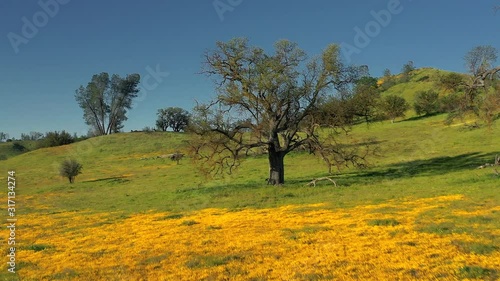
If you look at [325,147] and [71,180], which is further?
[71,180]

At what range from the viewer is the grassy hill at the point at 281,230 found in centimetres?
1123

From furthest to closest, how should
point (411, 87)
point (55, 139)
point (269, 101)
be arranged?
point (411, 87), point (55, 139), point (269, 101)

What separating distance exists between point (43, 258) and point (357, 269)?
1255 cm

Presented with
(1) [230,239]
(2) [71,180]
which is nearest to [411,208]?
(1) [230,239]

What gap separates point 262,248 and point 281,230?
3.15 metres

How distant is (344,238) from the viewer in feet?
47.4

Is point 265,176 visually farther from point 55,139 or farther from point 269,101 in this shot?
point 55,139

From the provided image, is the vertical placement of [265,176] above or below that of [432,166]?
above

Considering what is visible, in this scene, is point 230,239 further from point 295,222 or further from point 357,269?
point 357,269

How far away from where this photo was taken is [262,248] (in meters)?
14.0

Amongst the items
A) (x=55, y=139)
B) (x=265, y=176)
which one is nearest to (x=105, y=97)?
(x=55, y=139)

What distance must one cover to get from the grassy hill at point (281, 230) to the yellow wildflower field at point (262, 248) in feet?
0.19

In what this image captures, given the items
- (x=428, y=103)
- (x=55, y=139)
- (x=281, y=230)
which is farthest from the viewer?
(x=55, y=139)

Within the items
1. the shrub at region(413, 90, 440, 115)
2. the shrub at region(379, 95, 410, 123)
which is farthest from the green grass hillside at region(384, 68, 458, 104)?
the shrub at region(379, 95, 410, 123)
